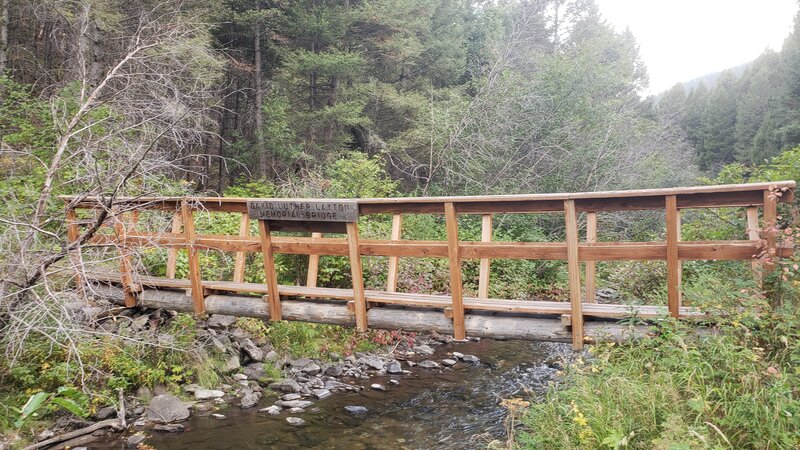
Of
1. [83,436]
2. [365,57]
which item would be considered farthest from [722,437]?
[365,57]

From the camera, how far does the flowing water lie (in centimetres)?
612

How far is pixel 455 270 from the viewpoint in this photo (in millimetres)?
5324

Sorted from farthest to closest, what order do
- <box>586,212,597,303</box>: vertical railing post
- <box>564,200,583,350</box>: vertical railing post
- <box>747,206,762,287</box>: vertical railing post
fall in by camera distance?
1. <box>586,212,597,303</box>: vertical railing post
2. <box>564,200,583,350</box>: vertical railing post
3. <box>747,206,762,287</box>: vertical railing post

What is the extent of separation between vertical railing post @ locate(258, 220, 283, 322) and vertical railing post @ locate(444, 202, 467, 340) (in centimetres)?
235

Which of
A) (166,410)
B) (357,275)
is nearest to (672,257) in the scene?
(357,275)

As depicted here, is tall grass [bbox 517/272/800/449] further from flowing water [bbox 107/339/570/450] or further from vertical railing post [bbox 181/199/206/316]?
vertical railing post [bbox 181/199/206/316]

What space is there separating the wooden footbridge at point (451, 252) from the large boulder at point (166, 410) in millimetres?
1237

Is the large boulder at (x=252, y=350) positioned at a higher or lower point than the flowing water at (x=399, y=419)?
higher

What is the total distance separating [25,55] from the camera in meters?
16.2

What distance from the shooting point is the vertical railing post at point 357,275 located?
5.79m

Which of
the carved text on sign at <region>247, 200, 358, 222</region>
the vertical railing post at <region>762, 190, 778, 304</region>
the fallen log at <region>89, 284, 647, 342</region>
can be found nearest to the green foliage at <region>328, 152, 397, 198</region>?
the fallen log at <region>89, 284, 647, 342</region>

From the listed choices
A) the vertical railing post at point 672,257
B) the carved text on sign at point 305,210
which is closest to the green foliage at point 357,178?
the carved text on sign at point 305,210

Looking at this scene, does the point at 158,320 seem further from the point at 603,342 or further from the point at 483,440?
the point at 603,342

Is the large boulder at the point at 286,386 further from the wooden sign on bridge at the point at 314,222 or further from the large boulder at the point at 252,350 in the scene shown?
the wooden sign on bridge at the point at 314,222
